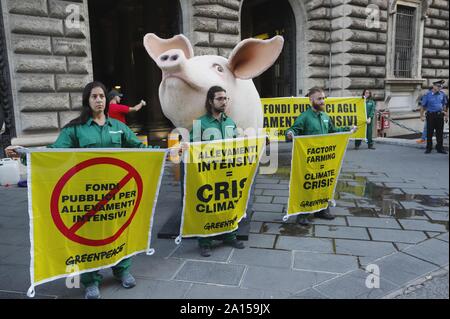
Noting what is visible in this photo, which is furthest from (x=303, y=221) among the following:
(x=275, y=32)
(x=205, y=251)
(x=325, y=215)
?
(x=275, y=32)

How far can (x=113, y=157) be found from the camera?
8.91ft

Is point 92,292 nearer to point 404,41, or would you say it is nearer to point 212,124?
point 212,124

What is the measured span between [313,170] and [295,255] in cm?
109

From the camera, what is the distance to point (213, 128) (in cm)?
355

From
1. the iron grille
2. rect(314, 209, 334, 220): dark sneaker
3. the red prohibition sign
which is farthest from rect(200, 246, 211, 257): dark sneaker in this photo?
the iron grille

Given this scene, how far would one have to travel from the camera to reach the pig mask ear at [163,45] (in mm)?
4320

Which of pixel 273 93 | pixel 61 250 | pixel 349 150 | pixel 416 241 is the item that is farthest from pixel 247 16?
pixel 61 250

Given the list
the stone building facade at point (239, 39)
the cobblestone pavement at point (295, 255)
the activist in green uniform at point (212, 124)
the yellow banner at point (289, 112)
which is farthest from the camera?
the yellow banner at point (289, 112)

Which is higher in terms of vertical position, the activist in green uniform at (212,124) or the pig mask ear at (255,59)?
the pig mask ear at (255,59)

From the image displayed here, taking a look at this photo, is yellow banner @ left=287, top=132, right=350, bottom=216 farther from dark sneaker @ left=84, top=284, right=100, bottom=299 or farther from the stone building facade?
the stone building facade

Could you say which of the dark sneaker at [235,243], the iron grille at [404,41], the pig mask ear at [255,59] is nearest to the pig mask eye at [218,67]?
the pig mask ear at [255,59]

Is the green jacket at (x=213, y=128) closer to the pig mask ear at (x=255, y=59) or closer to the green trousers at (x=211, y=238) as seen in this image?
the pig mask ear at (x=255, y=59)
